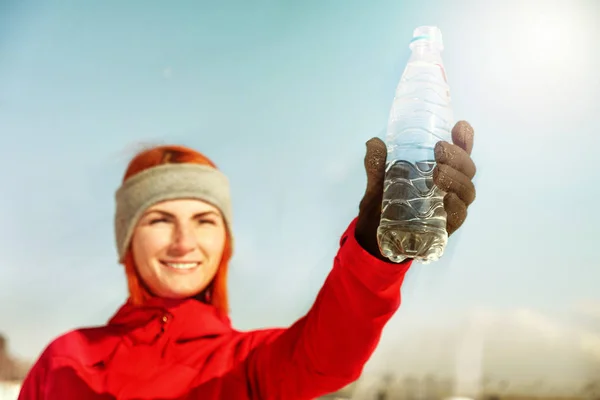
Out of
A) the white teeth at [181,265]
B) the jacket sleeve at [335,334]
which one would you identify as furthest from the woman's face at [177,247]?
the jacket sleeve at [335,334]

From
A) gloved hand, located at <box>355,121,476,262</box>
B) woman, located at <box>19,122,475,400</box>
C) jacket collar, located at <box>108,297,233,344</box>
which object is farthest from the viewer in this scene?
jacket collar, located at <box>108,297,233,344</box>

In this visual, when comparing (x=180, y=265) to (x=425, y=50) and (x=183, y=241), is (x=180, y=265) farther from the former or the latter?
(x=425, y=50)

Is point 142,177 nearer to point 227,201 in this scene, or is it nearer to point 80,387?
point 227,201

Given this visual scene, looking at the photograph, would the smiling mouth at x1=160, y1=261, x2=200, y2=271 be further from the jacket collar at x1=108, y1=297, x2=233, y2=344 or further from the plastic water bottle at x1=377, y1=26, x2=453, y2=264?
the plastic water bottle at x1=377, y1=26, x2=453, y2=264

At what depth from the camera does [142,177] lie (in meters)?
1.41

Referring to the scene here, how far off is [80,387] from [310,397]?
0.45 metres

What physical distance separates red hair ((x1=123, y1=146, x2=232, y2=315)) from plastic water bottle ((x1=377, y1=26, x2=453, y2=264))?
22.8 inches

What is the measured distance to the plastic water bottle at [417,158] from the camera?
86 cm

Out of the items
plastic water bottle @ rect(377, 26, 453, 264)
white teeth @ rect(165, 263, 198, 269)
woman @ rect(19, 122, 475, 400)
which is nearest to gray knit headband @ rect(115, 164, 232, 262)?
woman @ rect(19, 122, 475, 400)

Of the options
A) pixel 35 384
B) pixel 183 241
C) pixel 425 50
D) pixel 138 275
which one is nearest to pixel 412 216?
pixel 425 50

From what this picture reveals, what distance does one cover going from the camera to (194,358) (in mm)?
1309

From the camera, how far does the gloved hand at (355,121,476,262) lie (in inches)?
32.2

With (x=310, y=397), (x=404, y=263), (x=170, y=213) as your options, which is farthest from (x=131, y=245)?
(x=404, y=263)

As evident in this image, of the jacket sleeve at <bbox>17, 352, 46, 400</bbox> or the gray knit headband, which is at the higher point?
the gray knit headband
